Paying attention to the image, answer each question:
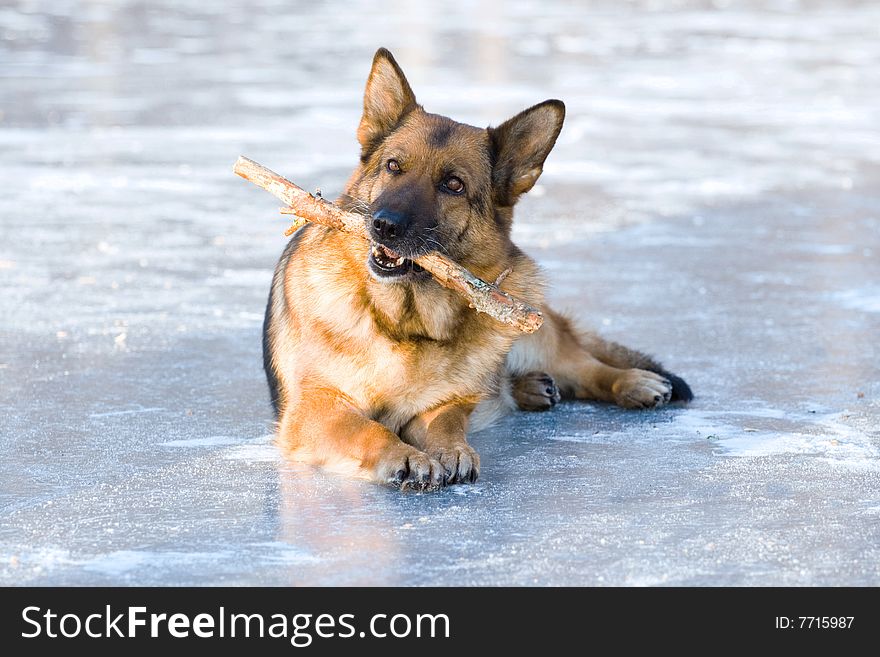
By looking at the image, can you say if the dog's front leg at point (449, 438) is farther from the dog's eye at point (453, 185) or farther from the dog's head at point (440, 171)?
the dog's eye at point (453, 185)

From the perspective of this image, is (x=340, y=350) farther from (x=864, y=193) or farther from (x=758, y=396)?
(x=864, y=193)

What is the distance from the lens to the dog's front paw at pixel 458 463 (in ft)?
15.8

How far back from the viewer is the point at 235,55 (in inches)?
762

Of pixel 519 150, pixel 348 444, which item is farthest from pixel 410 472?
pixel 519 150

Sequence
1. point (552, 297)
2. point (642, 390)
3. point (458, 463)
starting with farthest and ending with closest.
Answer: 1. point (552, 297)
2. point (642, 390)
3. point (458, 463)

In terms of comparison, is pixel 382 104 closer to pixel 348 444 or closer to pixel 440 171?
pixel 440 171

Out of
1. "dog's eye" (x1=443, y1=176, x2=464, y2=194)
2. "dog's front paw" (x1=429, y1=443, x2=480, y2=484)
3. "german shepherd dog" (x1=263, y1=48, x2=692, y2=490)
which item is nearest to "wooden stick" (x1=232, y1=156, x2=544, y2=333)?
"german shepherd dog" (x1=263, y1=48, x2=692, y2=490)

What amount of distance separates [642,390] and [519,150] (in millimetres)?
1238

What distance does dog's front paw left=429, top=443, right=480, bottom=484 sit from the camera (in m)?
4.81

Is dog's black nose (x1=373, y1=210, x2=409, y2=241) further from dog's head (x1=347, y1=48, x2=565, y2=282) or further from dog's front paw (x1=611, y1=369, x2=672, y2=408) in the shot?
dog's front paw (x1=611, y1=369, x2=672, y2=408)

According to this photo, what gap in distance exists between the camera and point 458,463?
4.84m

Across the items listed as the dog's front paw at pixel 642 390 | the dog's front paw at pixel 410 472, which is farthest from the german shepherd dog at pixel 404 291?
the dog's front paw at pixel 642 390

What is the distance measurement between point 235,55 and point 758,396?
47.9ft

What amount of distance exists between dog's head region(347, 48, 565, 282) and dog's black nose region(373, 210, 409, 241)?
0.26 ft
